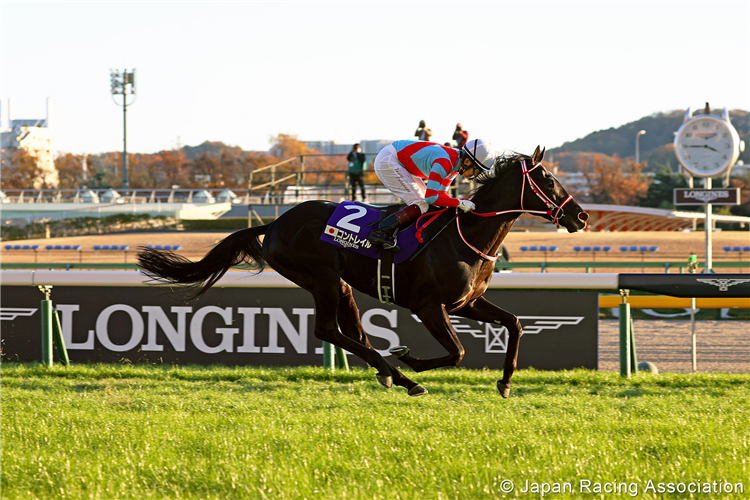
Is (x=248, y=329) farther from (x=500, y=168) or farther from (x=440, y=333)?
(x=500, y=168)

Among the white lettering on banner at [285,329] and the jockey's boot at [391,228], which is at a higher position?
the jockey's boot at [391,228]

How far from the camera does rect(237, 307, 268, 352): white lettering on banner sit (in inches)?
285

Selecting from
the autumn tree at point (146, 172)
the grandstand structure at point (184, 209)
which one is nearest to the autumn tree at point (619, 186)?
the grandstand structure at point (184, 209)

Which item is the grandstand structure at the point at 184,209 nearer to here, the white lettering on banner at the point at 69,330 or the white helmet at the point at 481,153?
the white lettering on banner at the point at 69,330

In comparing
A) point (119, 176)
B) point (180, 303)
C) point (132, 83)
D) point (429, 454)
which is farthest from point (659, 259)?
point (119, 176)

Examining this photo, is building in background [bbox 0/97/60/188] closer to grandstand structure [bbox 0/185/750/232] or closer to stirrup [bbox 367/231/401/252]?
grandstand structure [bbox 0/185/750/232]

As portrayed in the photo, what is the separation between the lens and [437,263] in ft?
15.7

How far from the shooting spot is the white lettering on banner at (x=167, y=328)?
727 cm

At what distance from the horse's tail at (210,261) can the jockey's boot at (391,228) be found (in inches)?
43.2

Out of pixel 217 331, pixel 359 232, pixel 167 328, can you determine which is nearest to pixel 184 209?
pixel 167 328

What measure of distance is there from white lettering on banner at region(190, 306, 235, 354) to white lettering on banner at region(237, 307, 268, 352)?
0.08 metres

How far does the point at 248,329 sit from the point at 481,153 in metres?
3.23

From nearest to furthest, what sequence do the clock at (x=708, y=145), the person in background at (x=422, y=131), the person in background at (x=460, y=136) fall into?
the person in background at (x=460, y=136), the person in background at (x=422, y=131), the clock at (x=708, y=145)

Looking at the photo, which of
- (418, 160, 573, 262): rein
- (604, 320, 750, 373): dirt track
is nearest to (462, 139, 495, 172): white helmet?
(418, 160, 573, 262): rein
